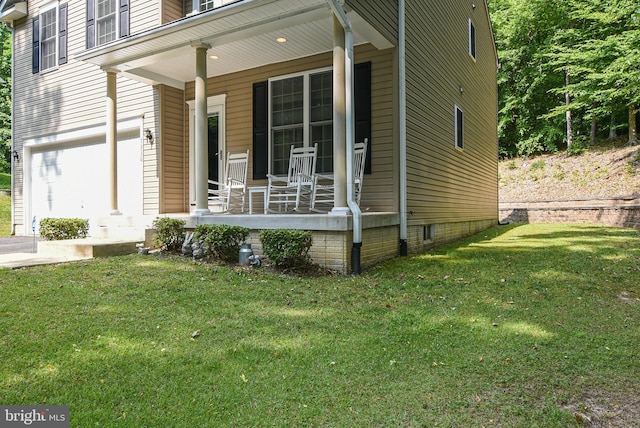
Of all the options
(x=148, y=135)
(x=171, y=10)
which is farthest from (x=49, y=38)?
(x=148, y=135)

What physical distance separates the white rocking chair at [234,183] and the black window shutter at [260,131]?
0.65 ft

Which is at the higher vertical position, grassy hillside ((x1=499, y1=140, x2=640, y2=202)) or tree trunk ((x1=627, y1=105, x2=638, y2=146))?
tree trunk ((x1=627, y1=105, x2=638, y2=146))

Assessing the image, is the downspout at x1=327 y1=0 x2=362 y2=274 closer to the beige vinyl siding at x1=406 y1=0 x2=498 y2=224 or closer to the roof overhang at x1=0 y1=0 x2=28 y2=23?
the beige vinyl siding at x1=406 y1=0 x2=498 y2=224

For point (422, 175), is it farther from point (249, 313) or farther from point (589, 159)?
point (589, 159)

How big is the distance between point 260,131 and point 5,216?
1039 cm

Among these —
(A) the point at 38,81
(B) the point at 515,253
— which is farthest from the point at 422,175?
(A) the point at 38,81

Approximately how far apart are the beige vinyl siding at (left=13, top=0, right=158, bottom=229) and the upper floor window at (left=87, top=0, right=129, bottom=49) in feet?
1.08

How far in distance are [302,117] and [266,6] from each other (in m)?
2.16

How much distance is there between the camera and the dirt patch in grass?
1977mm

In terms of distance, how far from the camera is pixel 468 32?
10383mm

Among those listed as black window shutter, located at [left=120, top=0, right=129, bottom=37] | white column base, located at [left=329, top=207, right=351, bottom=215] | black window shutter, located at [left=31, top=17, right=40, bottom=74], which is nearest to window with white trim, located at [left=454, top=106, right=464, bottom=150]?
white column base, located at [left=329, top=207, right=351, bottom=215]

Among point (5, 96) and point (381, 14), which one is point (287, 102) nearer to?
point (381, 14)

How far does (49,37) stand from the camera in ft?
32.2

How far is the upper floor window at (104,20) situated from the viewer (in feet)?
27.6
